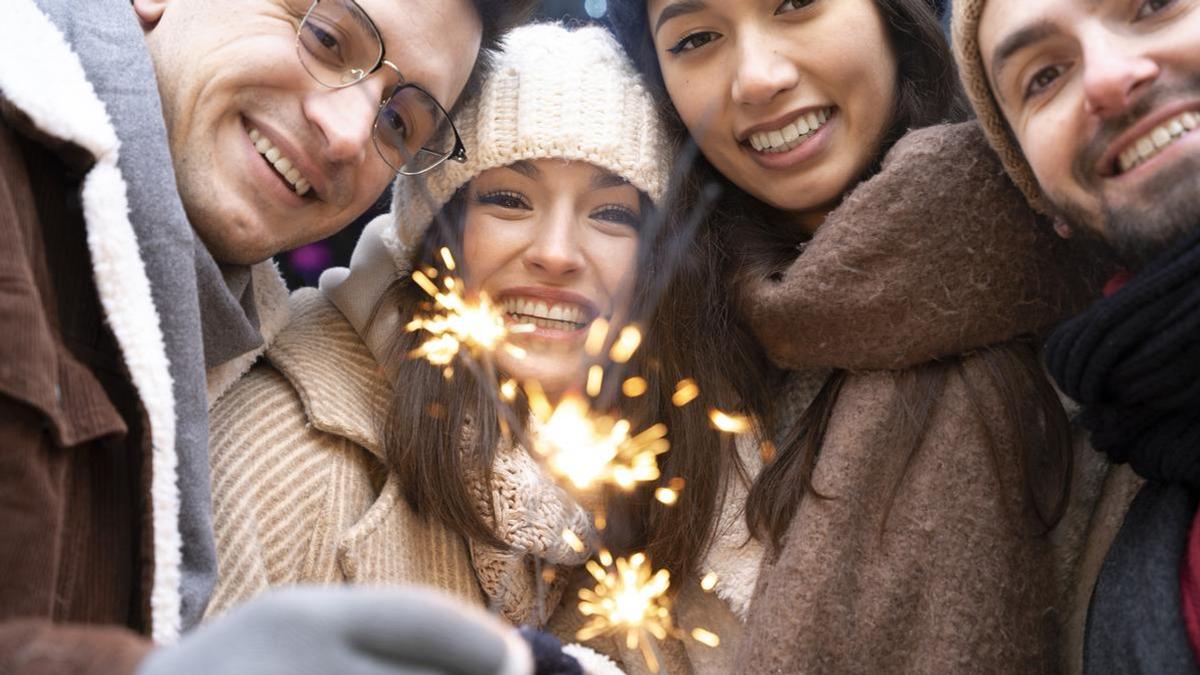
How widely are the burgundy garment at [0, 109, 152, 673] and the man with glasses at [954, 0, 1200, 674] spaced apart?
1.33 m

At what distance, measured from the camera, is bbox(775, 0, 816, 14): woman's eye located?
198 centimetres

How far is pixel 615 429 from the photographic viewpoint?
1.94 meters

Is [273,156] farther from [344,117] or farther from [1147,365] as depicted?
[1147,365]

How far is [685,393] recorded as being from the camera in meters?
1.96

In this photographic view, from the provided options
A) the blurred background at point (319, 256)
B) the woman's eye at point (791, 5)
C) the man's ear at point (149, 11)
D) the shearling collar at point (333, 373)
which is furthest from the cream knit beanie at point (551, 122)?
the blurred background at point (319, 256)

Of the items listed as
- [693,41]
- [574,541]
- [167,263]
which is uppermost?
[693,41]

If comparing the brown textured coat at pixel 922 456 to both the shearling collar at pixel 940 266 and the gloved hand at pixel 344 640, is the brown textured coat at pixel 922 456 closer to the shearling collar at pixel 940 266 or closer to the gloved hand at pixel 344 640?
the shearling collar at pixel 940 266

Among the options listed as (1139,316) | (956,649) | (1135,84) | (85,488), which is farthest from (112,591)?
(1135,84)

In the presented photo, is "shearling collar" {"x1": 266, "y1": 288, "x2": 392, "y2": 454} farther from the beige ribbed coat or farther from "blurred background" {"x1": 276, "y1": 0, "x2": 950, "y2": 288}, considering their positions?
"blurred background" {"x1": 276, "y1": 0, "x2": 950, "y2": 288}

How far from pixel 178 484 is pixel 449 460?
0.55m

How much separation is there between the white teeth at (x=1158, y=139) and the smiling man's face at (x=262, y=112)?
3.97 ft

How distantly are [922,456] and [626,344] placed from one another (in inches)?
23.9

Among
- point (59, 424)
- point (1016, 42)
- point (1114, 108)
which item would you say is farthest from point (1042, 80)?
point (59, 424)

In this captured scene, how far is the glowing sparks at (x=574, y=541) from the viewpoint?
Result: 181 centimetres
